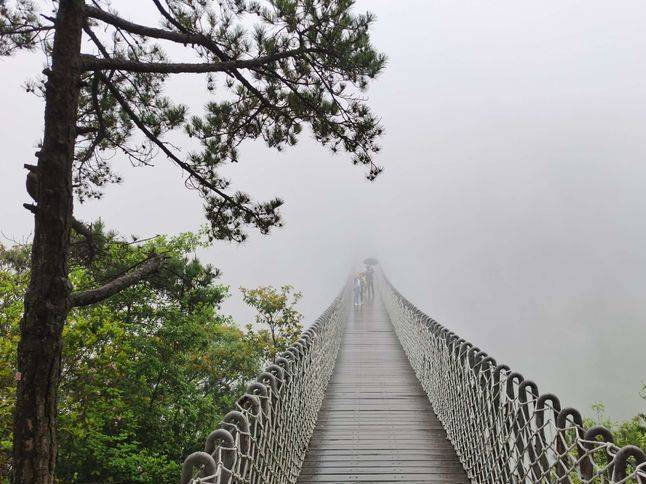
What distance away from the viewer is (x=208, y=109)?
3.47 m

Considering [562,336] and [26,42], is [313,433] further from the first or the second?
[562,336]

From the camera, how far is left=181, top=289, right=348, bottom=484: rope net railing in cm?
130

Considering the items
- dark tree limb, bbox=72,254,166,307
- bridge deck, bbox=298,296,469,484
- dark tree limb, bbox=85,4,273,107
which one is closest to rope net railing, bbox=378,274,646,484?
bridge deck, bbox=298,296,469,484

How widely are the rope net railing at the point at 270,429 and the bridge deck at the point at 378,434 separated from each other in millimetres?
142

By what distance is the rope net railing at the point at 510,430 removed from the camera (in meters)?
1.29

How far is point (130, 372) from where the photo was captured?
23.4ft

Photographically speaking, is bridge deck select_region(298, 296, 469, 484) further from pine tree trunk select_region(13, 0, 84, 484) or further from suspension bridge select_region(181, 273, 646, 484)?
pine tree trunk select_region(13, 0, 84, 484)

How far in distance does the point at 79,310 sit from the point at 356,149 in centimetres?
579

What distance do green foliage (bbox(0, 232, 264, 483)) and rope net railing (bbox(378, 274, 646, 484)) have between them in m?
3.38

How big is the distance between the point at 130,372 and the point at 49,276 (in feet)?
17.9

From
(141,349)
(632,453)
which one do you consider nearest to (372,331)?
(141,349)

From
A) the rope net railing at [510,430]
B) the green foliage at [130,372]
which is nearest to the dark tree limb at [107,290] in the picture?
the rope net railing at [510,430]

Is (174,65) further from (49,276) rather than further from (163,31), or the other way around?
(49,276)

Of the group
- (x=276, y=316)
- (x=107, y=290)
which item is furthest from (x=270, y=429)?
(x=276, y=316)
